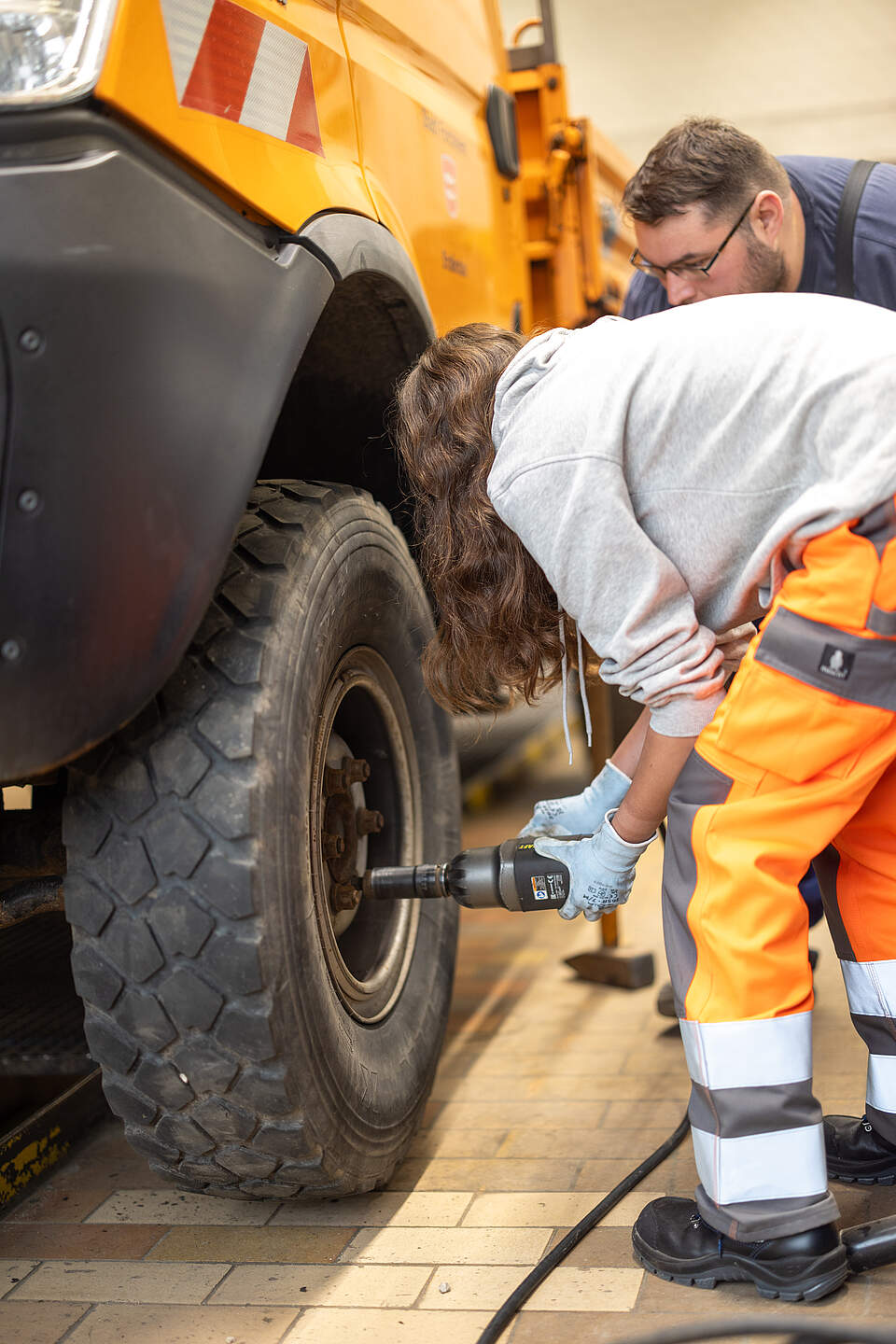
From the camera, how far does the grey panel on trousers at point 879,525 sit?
160 cm

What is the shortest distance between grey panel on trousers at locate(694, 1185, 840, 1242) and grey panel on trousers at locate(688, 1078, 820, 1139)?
10 centimetres

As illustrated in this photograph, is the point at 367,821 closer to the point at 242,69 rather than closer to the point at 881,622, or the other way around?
the point at 881,622

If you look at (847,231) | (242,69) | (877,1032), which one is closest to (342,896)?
(877,1032)

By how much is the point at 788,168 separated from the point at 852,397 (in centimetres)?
126

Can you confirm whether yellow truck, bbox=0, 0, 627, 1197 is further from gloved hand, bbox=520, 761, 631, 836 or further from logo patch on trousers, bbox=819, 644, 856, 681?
logo patch on trousers, bbox=819, 644, 856, 681

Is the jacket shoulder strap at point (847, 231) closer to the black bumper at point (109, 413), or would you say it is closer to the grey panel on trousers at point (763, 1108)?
the black bumper at point (109, 413)

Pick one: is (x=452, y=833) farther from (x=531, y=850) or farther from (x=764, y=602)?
(x=764, y=602)

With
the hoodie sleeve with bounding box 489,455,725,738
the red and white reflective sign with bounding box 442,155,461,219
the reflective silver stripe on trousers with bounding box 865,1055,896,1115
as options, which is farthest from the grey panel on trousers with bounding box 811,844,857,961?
the red and white reflective sign with bounding box 442,155,461,219

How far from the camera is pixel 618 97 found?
11148 millimetres

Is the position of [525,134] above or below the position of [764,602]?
above

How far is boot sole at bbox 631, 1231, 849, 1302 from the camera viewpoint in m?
1.66

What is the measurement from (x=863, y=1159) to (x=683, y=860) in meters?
0.66

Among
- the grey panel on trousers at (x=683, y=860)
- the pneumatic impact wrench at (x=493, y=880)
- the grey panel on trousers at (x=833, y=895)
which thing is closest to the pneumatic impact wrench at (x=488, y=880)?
the pneumatic impact wrench at (x=493, y=880)

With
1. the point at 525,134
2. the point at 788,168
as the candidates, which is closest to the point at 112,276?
the point at 788,168
